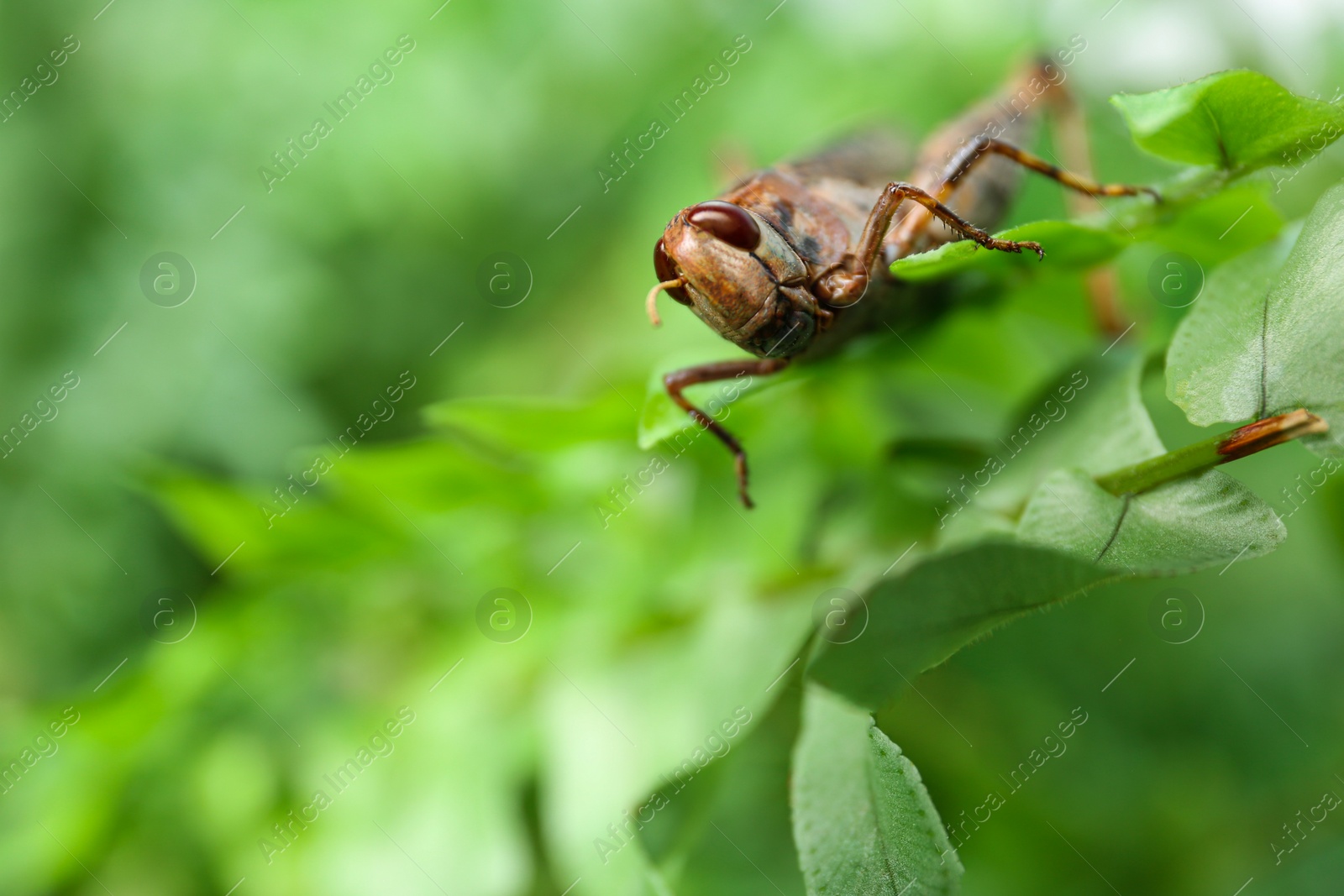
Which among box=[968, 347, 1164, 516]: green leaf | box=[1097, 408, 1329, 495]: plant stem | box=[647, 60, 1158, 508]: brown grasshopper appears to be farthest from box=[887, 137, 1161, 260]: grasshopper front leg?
box=[1097, 408, 1329, 495]: plant stem

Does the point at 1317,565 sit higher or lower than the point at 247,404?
lower


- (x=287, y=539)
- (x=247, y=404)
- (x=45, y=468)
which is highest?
(x=45, y=468)

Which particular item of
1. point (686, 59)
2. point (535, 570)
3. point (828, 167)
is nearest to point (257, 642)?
point (535, 570)

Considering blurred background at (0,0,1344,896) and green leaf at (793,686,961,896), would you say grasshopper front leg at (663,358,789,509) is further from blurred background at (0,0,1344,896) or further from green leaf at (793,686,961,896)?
green leaf at (793,686,961,896)

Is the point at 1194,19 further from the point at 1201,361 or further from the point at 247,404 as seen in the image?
the point at 247,404

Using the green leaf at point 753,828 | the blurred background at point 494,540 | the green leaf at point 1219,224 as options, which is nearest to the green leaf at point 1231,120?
the green leaf at point 1219,224

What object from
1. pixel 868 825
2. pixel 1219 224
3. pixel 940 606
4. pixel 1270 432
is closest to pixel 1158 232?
pixel 1219 224

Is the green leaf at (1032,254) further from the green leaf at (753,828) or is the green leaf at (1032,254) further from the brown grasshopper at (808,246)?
the green leaf at (753,828)
